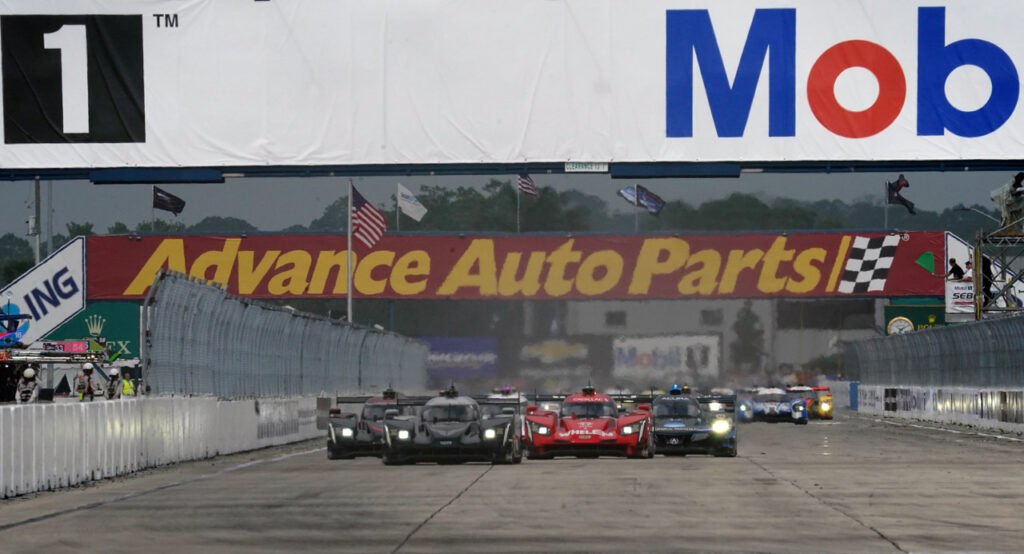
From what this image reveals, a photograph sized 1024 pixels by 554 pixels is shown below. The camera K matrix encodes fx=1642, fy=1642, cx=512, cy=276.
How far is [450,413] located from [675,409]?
520 centimetres

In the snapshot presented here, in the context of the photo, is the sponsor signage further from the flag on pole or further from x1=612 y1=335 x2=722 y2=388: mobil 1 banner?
the flag on pole

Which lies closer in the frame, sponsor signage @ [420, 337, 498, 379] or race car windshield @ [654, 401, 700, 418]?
race car windshield @ [654, 401, 700, 418]

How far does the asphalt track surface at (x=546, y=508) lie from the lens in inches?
557

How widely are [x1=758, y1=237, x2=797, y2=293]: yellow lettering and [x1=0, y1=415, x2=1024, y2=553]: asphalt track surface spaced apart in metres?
48.0

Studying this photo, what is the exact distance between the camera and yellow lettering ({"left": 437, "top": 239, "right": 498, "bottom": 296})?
77.1 meters

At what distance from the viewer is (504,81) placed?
2916 cm

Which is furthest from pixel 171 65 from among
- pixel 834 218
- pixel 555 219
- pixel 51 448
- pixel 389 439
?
pixel 834 218

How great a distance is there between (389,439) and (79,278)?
170 ft

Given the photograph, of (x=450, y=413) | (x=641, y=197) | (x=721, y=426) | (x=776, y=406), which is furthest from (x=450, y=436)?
(x=641, y=197)

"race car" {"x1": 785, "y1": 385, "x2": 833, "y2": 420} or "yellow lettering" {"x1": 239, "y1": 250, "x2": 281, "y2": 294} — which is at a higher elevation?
"yellow lettering" {"x1": 239, "y1": 250, "x2": 281, "y2": 294}

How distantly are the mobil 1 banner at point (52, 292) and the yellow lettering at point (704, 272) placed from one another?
28254 millimetres

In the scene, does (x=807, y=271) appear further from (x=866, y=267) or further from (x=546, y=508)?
(x=546, y=508)

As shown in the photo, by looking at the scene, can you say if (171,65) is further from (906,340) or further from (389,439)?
(906,340)

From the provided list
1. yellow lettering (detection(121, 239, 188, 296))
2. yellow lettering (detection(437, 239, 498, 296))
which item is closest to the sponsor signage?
yellow lettering (detection(437, 239, 498, 296))
